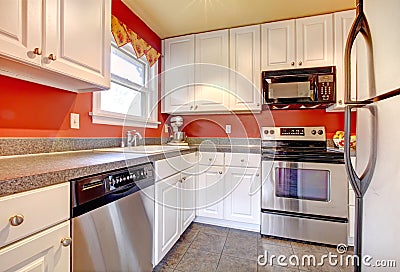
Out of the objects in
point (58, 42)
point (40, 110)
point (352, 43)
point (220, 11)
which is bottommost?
point (40, 110)

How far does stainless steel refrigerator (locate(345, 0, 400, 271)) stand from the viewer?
0.66 metres

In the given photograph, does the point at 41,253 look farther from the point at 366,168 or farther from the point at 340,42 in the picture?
the point at 340,42

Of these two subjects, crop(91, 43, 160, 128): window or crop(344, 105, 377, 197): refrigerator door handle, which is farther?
crop(91, 43, 160, 128): window

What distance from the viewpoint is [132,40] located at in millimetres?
2189

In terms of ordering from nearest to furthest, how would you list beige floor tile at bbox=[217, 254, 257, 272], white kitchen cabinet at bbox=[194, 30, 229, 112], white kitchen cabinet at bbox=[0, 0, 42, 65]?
white kitchen cabinet at bbox=[0, 0, 42, 65] < beige floor tile at bbox=[217, 254, 257, 272] < white kitchen cabinet at bbox=[194, 30, 229, 112]

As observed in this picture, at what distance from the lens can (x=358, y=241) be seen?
0.86 m

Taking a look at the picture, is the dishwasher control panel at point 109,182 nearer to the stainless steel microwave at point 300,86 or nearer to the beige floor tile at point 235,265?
the beige floor tile at point 235,265

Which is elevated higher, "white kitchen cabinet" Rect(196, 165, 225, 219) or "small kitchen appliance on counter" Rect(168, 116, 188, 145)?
"small kitchen appliance on counter" Rect(168, 116, 188, 145)

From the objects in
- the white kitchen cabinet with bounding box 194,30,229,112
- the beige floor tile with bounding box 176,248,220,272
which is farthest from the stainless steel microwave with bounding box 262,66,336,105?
the beige floor tile with bounding box 176,248,220,272

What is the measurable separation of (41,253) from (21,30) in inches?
37.0

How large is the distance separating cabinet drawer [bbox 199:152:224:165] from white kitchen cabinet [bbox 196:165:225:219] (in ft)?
0.18

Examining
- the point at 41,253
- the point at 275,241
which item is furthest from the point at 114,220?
the point at 275,241

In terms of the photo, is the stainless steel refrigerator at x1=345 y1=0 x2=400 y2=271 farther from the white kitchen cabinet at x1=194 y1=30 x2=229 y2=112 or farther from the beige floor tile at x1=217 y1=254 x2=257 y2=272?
the white kitchen cabinet at x1=194 y1=30 x2=229 y2=112

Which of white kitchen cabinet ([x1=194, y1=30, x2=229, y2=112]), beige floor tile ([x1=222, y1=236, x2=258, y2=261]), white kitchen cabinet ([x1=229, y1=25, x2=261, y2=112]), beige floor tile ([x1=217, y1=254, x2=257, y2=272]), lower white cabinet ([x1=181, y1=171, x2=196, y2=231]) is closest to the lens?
beige floor tile ([x1=217, y1=254, x2=257, y2=272])
